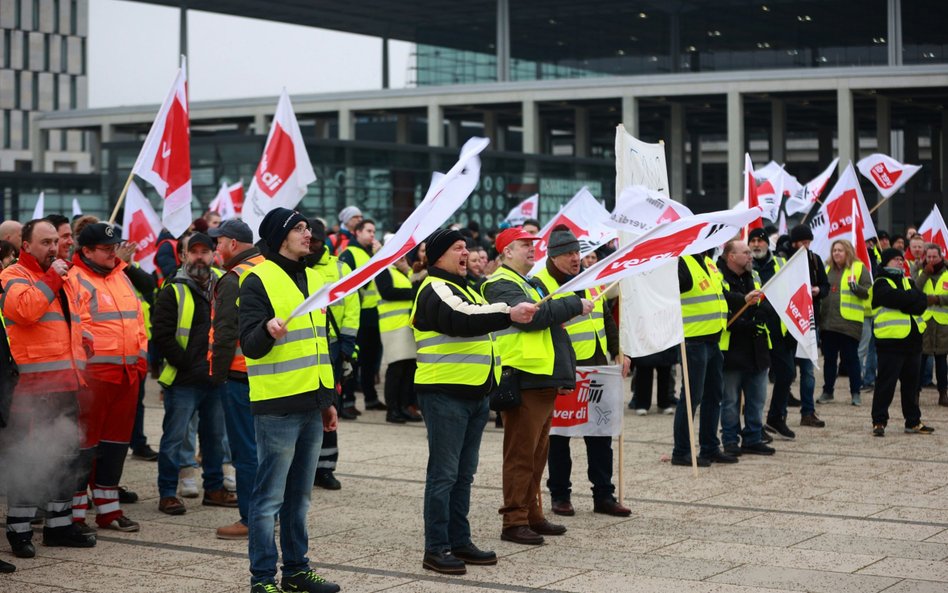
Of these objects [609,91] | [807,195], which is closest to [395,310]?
[807,195]

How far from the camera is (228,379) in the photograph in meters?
8.52

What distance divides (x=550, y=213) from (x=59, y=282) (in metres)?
33.5

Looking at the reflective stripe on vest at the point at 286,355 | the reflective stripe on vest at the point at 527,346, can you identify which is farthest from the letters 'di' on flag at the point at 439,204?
the reflective stripe on vest at the point at 527,346

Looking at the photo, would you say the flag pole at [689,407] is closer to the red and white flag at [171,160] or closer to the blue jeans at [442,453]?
the blue jeans at [442,453]

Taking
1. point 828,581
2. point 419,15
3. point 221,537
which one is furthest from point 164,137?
point 419,15

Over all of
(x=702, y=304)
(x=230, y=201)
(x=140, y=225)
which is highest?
(x=230, y=201)

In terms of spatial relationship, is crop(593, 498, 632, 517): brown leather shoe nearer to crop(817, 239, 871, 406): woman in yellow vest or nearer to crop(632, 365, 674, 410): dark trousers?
crop(632, 365, 674, 410): dark trousers

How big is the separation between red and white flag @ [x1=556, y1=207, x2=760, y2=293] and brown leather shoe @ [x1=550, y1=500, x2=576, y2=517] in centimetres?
199

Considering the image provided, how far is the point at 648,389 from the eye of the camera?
15.5 meters

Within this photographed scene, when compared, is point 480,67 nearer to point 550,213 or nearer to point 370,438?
point 550,213

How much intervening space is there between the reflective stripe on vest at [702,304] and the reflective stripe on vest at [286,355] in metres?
4.98

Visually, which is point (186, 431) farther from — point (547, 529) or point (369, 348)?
point (369, 348)

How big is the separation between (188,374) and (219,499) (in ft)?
3.22

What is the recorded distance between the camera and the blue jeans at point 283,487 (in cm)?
664
